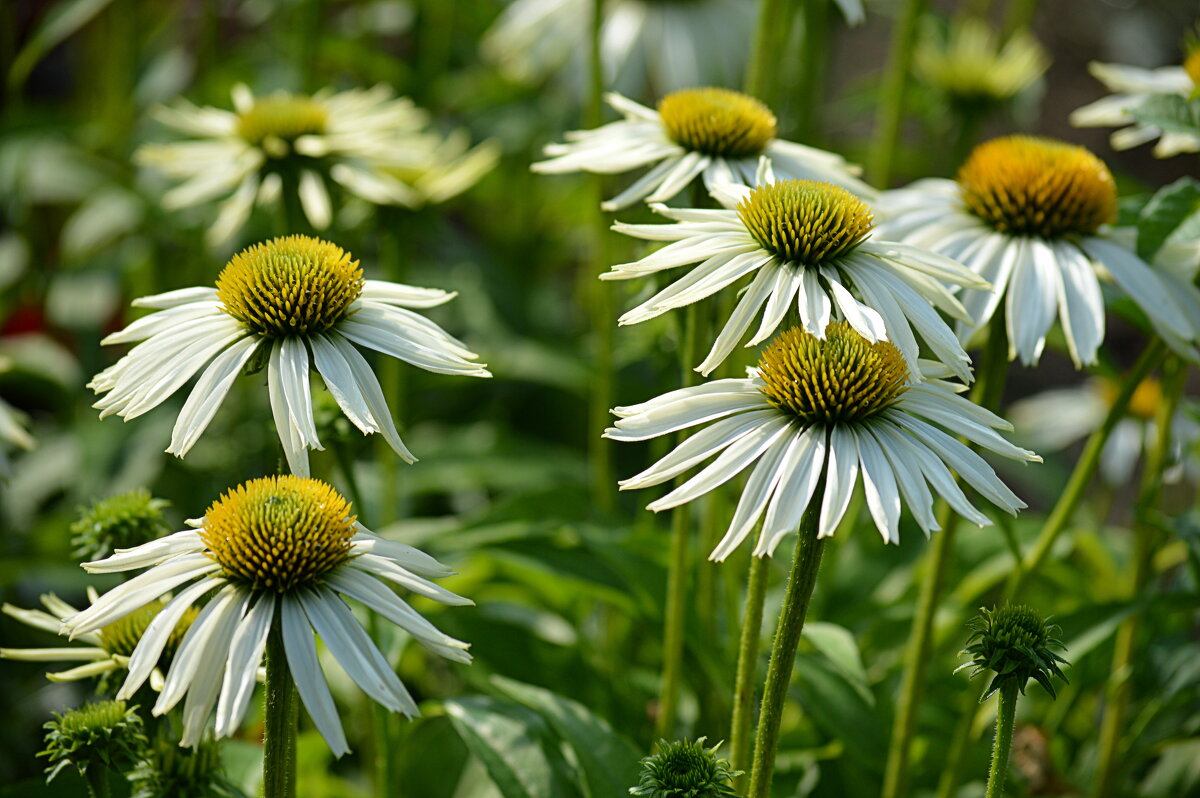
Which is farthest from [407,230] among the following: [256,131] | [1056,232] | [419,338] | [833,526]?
[833,526]

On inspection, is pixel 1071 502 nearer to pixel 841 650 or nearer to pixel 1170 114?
pixel 841 650

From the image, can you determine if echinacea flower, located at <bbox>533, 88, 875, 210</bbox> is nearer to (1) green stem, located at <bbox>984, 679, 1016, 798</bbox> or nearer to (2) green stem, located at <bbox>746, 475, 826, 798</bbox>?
(2) green stem, located at <bbox>746, 475, 826, 798</bbox>

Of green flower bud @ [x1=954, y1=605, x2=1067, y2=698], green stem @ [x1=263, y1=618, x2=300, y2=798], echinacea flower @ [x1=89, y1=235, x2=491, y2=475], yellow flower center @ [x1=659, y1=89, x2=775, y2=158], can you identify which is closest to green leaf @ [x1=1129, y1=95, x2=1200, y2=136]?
yellow flower center @ [x1=659, y1=89, x2=775, y2=158]

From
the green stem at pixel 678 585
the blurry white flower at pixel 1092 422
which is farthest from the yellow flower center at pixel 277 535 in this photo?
the blurry white flower at pixel 1092 422

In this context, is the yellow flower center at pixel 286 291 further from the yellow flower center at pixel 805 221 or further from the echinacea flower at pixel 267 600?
the yellow flower center at pixel 805 221

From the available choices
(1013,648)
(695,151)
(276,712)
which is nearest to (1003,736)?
(1013,648)

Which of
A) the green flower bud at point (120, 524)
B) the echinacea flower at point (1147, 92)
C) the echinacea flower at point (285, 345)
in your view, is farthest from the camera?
the echinacea flower at point (1147, 92)
